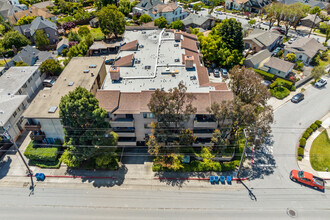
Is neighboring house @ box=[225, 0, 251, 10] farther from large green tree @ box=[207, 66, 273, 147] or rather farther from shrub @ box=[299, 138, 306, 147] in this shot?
shrub @ box=[299, 138, 306, 147]

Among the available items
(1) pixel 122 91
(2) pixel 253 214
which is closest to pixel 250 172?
(2) pixel 253 214

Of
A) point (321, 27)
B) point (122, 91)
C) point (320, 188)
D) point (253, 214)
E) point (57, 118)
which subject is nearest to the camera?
point (253, 214)

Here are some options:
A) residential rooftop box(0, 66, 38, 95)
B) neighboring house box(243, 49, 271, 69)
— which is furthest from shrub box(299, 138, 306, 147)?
residential rooftop box(0, 66, 38, 95)

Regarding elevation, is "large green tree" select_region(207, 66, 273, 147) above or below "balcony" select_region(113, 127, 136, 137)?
above

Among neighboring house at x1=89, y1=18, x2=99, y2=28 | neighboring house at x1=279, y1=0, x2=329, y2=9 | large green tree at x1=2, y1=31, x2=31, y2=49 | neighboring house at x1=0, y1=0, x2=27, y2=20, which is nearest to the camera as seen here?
large green tree at x1=2, y1=31, x2=31, y2=49

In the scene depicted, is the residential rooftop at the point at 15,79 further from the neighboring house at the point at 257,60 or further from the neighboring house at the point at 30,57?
the neighboring house at the point at 257,60

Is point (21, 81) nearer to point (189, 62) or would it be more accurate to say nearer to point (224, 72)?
point (189, 62)

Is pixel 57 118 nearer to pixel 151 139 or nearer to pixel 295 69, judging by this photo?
pixel 151 139

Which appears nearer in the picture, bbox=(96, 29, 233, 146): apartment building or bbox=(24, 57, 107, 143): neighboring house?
bbox=(96, 29, 233, 146): apartment building
